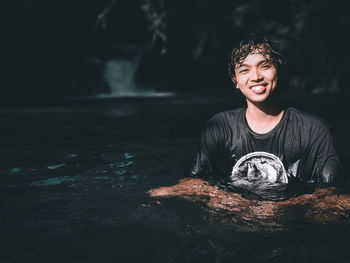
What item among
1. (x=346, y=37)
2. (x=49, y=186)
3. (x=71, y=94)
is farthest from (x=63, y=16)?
(x=49, y=186)

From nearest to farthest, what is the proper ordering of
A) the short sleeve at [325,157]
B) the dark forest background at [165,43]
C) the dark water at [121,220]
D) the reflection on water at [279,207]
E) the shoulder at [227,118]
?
the dark water at [121,220], the reflection on water at [279,207], the short sleeve at [325,157], the shoulder at [227,118], the dark forest background at [165,43]

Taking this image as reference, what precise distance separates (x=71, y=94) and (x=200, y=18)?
825 centimetres

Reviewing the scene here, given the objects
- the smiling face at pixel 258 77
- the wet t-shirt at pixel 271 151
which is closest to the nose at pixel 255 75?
the smiling face at pixel 258 77

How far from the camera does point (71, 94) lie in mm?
19375

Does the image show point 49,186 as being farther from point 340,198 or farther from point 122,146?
point 340,198

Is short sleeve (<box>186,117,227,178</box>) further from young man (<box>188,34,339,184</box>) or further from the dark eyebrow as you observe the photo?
the dark eyebrow

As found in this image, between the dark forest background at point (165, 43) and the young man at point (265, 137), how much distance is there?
13299 mm

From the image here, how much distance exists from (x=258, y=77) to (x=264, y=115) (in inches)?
14.6

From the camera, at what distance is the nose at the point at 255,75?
305 centimetres

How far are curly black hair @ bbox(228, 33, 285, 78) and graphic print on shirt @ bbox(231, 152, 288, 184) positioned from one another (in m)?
0.83

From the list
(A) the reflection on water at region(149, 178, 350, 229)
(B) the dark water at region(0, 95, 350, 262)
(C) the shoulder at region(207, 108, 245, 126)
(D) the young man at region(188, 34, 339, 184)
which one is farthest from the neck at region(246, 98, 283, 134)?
(B) the dark water at region(0, 95, 350, 262)

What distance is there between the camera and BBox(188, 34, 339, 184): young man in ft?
9.98

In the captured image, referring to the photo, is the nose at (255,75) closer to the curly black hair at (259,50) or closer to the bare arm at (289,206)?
the curly black hair at (259,50)

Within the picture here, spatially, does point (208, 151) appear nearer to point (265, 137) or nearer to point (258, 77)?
point (265, 137)
